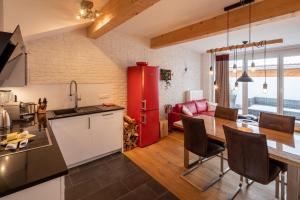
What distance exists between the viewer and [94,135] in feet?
10.2

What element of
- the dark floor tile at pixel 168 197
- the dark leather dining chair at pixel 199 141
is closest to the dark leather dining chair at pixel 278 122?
the dark leather dining chair at pixel 199 141

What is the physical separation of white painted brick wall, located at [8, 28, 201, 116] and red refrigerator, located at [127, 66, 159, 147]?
0.29 metres

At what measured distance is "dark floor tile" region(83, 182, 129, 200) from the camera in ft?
7.36

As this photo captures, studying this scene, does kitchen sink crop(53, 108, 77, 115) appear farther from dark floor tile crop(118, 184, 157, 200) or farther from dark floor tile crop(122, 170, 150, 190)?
dark floor tile crop(118, 184, 157, 200)

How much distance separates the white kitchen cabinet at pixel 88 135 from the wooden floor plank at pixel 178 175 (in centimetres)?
51

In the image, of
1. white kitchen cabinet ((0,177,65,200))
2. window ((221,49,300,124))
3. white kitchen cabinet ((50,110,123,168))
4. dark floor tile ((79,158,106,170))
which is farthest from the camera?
window ((221,49,300,124))

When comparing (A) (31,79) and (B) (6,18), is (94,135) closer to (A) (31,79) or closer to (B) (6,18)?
(A) (31,79)

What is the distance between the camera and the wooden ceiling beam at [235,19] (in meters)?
2.28

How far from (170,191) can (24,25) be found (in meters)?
2.92

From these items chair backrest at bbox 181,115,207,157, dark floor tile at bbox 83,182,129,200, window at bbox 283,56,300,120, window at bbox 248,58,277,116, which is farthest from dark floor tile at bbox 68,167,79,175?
window at bbox 283,56,300,120

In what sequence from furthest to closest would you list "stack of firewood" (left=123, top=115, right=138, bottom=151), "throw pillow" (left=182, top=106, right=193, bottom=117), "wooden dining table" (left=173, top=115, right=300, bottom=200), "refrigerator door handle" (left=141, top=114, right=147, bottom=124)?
"throw pillow" (left=182, top=106, right=193, bottom=117)
"refrigerator door handle" (left=141, top=114, right=147, bottom=124)
"stack of firewood" (left=123, top=115, right=138, bottom=151)
"wooden dining table" (left=173, top=115, right=300, bottom=200)

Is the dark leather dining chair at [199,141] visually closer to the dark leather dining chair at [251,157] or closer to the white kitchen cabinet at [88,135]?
the dark leather dining chair at [251,157]

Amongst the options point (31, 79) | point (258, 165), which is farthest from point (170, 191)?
point (31, 79)

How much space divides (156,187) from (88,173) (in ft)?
3.75
